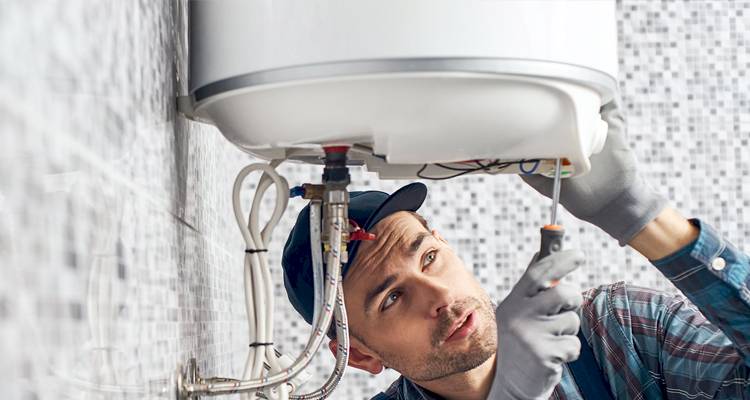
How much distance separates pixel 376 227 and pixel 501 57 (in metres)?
0.70

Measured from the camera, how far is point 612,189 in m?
0.97

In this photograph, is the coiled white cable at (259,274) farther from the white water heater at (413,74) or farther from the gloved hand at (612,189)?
the gloved hand at (612,189)

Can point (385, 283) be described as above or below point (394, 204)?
below

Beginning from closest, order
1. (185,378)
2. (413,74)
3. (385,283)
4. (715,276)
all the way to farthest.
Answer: (413,74), (185,378), (715,276), (385,283)

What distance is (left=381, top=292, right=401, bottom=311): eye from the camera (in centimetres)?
121

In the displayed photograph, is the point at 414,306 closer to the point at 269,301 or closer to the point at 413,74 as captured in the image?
the point at 269,301

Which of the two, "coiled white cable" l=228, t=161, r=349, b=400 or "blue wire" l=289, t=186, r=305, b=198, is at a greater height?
"blue wire" l=289, t=186, r=305, b=198

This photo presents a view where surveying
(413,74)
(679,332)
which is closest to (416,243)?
(679,332)

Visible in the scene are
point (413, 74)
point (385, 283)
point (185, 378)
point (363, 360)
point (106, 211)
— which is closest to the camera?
point (106, 211)

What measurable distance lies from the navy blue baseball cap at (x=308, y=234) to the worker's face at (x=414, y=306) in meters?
0.02

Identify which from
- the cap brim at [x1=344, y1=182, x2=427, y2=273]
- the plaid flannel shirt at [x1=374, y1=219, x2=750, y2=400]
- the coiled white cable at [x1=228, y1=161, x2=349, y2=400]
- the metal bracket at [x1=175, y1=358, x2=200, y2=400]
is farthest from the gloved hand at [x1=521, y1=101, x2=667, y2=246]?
the metal bracket at [x1=175, y1=358, x2=200, y2=400]

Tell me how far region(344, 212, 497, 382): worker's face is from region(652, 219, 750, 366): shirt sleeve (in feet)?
1.00

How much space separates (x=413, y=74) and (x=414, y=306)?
715mm

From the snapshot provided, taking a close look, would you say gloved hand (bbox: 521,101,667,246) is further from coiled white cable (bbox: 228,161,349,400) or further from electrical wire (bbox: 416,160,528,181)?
coiled white cable (bbox: 228,161,349,400)
